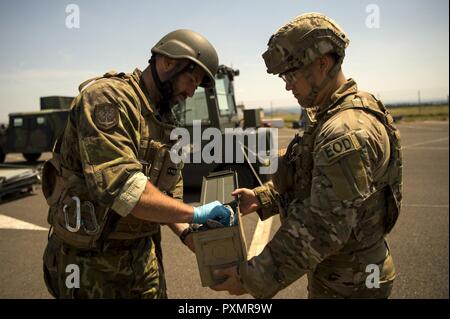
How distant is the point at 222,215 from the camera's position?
5.72 feet

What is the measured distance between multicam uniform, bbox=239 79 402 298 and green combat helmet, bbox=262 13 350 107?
0.62 ft

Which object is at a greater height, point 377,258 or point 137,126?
point 137,126

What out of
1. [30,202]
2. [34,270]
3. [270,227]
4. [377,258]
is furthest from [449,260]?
[30,202]

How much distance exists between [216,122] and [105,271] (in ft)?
18.5

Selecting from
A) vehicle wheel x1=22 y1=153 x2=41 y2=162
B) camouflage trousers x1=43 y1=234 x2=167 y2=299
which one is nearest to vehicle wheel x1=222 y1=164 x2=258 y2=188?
camouflage trousers x1=43 y1=234 x2=167 y2=299

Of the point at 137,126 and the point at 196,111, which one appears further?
the point at 196,111

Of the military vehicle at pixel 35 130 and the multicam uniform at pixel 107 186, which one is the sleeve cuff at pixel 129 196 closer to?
the multicam uniform at pixel 107 186

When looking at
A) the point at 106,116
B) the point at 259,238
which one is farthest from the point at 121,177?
the point at 259,238

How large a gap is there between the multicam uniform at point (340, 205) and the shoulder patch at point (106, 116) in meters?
0.86

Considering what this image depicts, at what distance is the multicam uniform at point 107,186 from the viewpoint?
154cm

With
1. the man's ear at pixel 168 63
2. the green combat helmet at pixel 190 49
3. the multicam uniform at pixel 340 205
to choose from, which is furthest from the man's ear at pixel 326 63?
the man's ear at pixel 168 63

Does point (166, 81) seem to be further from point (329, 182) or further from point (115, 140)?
point (329, 182)
